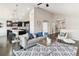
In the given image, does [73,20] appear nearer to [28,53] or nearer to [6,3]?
[28,53]

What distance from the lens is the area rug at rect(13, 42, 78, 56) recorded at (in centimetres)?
190

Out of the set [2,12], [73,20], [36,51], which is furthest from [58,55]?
[2,12]

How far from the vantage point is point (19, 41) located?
1871mm

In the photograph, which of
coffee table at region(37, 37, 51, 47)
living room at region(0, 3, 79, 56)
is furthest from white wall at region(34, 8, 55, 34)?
coffee table at region(37, 37, 51, 47)

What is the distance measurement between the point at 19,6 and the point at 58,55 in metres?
0.98

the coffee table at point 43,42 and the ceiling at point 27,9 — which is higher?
the ceiling at point 27,9

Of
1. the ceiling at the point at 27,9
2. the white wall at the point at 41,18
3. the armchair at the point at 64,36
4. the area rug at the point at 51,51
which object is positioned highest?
the ceiling at the point at 27,9

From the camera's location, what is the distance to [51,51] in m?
1.92

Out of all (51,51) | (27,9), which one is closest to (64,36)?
(51,51)

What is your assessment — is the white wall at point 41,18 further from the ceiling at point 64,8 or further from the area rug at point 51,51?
the area rug at point 51,51

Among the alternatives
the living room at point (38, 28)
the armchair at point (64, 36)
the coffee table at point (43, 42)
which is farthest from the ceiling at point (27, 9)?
the coffee table at point (43, 42)

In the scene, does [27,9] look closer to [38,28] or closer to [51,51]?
[38,28]

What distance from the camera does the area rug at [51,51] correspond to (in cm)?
190

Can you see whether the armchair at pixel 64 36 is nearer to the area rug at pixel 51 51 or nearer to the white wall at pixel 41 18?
the area rug at pixel 51 51
